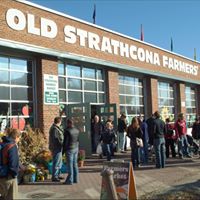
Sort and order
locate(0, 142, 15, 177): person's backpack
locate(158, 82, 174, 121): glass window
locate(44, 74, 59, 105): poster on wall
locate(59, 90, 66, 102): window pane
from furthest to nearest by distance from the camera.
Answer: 1. locate(158, 82, 174, 121): glass window
2. locate(59, 90, 66, 102): window pane
3. locate(44, 74, 59, 105): poster on wall
4. locate(0, 142, 15, 177): person's backpack

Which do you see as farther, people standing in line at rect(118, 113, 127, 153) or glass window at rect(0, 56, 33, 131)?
people standing in line at rect(118, 113, 127, 153)

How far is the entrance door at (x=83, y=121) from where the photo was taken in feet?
53.6

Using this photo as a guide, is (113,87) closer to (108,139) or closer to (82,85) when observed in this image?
(82,85)

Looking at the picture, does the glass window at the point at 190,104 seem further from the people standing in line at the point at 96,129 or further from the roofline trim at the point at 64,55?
the people standing in line at the point at 96,129

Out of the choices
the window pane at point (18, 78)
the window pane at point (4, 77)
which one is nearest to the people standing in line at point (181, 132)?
the window pane at point (18, 78)

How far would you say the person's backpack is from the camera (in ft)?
23.5

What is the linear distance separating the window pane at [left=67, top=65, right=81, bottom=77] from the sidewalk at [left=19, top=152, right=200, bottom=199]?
5.62 metres

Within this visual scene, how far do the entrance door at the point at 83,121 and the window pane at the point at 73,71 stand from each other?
5.49 ft

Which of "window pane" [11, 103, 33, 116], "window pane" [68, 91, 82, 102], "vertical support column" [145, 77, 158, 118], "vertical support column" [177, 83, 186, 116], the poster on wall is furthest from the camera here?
"vertical support column" [177, 83, 186, 116]

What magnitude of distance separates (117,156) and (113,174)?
8.18 metres

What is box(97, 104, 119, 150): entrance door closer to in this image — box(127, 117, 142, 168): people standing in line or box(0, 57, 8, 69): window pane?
box(127, 117, 142, 168): people standing in line

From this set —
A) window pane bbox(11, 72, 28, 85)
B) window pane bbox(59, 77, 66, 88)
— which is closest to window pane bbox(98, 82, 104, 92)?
window pane bbox(59, 77, 66, 88)

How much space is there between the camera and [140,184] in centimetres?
1018

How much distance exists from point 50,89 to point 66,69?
1.88 meters
